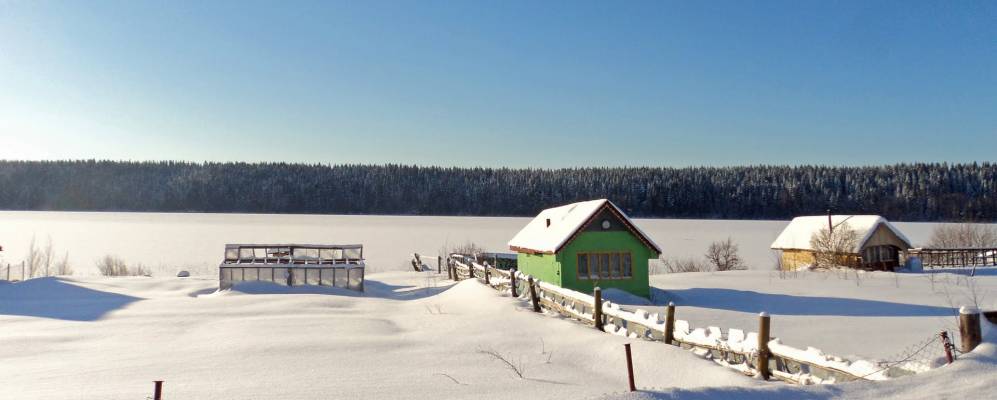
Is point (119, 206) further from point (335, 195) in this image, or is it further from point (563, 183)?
point (563, 183)

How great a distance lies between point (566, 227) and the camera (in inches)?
1097

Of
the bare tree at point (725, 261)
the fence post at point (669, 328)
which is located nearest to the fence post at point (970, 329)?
the fence post at point (669, 328)

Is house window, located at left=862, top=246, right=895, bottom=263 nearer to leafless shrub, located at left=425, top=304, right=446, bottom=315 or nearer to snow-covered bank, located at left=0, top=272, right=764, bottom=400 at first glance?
snow-covered bank, located at left=0, top=272, right=764, bottom=400

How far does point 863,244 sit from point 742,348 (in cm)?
3630

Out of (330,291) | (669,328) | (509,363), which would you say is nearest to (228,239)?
(330,291)

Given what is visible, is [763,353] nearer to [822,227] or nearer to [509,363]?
[509,363]

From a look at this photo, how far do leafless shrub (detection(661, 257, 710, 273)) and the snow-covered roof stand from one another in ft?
17.3

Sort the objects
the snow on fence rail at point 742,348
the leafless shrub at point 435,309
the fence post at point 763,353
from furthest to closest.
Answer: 1. the leafless shrub at point 435,309
2. the fence post at point 763,353
3. the snow on fence rail at point 742,348

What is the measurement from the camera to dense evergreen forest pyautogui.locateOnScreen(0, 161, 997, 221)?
4845 inches

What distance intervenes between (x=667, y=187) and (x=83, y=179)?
12714 cm

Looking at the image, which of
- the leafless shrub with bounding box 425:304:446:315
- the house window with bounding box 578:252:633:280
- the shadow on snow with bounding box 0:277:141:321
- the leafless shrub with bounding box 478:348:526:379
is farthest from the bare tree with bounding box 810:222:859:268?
the shadow on snow with bounding box 0:277:141:321

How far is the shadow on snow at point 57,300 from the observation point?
19.9 metres

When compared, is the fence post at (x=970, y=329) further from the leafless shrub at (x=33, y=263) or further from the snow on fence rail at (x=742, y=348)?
the leafless shrub at (x=33, y=263)

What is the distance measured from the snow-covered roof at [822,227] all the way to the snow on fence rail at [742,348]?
1264 inches
